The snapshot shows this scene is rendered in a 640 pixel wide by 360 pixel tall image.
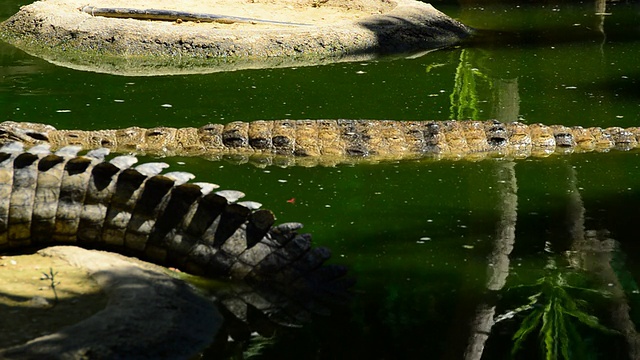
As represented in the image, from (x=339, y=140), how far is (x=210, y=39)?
12.7 ft

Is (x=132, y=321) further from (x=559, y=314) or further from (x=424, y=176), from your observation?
(x=424, y=176)

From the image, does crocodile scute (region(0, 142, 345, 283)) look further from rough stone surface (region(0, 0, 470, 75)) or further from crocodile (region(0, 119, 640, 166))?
rough stone surface (region(0, 0, 470, 75))

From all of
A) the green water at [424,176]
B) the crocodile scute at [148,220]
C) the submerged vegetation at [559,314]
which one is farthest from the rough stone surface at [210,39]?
the submerged vegetation at [559,314]

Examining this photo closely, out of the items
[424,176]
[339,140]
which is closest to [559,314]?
[424,176]

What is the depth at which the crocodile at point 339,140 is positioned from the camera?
7.30m

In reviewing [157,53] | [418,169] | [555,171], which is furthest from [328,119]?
[157,53]

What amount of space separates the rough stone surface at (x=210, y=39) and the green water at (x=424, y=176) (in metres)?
0.36

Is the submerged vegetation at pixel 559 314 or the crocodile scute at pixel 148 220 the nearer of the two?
the submerged vegetation at pixel 559 314


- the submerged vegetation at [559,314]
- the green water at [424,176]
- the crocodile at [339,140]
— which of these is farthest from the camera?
the crocodile at [339,140]

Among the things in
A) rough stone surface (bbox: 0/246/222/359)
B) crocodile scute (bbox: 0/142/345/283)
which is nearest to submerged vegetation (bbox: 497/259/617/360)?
crocodile scute (bbox: 0/142/345/283)

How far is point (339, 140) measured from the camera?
7.48 meters

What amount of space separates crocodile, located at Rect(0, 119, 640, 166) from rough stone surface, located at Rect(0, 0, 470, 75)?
9.49ft

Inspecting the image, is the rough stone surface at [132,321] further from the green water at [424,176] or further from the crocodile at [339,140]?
the crocodile at [339,140]

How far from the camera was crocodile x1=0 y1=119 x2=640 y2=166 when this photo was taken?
24.0 ft
